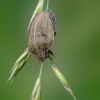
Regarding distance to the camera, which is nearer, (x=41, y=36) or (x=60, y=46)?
(x=41, y=36)

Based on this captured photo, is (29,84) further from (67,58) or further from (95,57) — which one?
(95,57)

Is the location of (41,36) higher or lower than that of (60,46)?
lower

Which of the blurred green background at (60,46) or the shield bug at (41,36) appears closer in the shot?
the shield bug at (41,36)

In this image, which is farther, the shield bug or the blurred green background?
the blurred green background

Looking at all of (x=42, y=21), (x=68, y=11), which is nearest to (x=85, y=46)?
(x=68, y=11)
